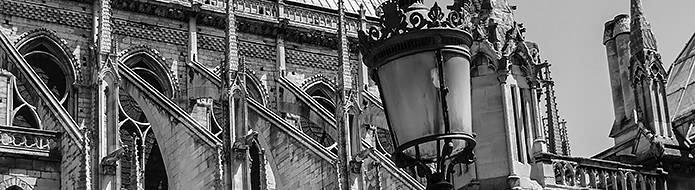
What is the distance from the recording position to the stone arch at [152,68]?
98.5 feet

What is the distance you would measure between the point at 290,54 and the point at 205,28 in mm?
2588

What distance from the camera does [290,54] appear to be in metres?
32.9

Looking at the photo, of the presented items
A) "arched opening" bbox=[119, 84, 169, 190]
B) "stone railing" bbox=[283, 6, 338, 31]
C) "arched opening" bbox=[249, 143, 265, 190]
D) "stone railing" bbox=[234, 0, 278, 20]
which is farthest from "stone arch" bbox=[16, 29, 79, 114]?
"stone railing" bbox=[283, 6, 338, 31]

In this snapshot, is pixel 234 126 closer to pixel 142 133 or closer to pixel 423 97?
pixel 142 133

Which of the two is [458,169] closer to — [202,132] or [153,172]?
[202,132]

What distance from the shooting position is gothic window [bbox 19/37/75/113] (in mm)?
28453

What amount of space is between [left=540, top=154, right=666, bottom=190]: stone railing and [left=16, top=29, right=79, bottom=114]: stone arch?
15.8m

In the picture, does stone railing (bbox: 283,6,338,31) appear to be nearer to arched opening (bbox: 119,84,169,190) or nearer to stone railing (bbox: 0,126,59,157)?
arched opening (bbox: 119,84,169,190)

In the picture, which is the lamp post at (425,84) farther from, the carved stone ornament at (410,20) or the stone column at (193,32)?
the stone column at (193,32)

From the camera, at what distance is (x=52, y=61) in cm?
2870

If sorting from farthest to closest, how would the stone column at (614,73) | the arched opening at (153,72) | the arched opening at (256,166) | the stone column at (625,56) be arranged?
the arched opening at (153,72), the arched opening at (256,166), the stone column at (614,73), the stone column at (625,56)

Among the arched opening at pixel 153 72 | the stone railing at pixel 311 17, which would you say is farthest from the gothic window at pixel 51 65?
the stone railing at pixel 311 17

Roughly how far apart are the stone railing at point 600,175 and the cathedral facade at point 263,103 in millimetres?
22

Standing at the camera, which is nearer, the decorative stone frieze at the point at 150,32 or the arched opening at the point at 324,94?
the decorative stone frieze at the point at 150,32
